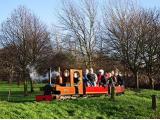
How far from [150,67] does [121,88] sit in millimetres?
18431

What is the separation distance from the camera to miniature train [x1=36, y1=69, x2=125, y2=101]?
25297 mm

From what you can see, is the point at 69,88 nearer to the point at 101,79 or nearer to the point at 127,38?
the point at 101,79

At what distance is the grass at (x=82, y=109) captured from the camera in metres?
18.6

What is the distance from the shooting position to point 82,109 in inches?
887

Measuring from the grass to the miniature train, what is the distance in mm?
1121

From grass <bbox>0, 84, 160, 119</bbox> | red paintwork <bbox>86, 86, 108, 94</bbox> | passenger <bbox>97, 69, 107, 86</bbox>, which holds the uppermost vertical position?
passenger <bbox>97, 69, 107, 86</bbox>

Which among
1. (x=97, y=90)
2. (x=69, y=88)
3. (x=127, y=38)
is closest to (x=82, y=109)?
(x=69, y=88)

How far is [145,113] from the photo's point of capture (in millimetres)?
23797

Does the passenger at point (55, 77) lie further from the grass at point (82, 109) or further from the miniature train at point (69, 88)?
the grass at point (82, 109)

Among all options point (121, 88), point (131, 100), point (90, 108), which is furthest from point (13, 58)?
point (90, 108)

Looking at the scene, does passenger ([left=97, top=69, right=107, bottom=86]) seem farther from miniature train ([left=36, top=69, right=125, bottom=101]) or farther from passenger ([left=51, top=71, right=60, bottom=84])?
passenger ([left=51, top=71, right=60, bottom=84])

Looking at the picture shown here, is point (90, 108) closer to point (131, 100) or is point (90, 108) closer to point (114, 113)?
point (114, 113)

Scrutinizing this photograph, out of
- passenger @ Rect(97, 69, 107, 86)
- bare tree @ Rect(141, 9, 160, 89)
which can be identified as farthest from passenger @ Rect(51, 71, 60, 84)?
bare tree @ Rect(141, 9, 160, 89)

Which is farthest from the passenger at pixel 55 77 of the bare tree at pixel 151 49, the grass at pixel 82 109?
the bare tree at pixel 151 49
